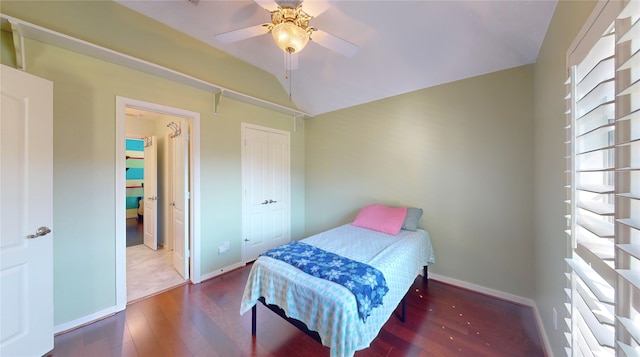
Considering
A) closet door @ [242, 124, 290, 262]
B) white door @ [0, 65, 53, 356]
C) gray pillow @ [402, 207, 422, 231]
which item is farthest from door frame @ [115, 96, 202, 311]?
gray pillow @ [402, 207, 422, 231]

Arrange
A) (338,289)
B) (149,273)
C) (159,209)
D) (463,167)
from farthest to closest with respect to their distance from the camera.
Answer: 1. (159,209)
2. (149,273)
3. (463,167)
4. (338,289)

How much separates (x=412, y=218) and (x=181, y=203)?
3.00 metres

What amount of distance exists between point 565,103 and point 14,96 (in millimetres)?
3423

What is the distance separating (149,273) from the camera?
2.84 meters

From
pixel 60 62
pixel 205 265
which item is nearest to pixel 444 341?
pixel 205 265

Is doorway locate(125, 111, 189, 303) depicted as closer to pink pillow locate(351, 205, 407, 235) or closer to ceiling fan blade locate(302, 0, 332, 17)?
ceiling fan blade locate(302, 0, 332, 17)

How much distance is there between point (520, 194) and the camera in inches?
85.4

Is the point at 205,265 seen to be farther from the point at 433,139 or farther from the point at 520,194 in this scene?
the point at 520,194

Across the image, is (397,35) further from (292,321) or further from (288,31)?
(292,321)

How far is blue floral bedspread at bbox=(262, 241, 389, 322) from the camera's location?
1371mm

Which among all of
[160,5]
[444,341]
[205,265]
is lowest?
[444,341]

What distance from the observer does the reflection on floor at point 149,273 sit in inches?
96.1

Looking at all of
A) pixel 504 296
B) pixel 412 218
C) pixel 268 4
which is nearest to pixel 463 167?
pixel 412 218

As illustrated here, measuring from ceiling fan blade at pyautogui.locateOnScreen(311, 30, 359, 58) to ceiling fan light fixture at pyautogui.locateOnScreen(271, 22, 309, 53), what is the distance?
0.09 m
